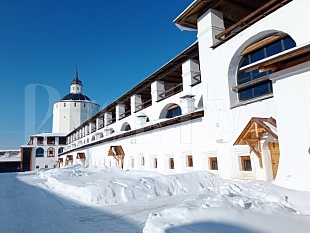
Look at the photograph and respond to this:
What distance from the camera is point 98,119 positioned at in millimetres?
31828

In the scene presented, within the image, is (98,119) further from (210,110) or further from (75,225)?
(75,225)

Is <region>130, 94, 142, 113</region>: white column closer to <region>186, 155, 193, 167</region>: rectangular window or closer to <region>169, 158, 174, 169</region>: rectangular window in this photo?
<region>169, 158, 174, 169</region>: rectangular window

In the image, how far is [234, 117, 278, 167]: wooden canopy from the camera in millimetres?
7309

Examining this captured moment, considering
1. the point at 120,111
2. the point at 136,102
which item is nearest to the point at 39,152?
the point at 120,111

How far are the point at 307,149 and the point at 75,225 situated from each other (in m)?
6.12

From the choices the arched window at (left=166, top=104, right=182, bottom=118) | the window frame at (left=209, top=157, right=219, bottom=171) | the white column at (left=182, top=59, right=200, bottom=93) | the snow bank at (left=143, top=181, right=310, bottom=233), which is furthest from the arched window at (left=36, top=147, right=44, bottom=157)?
the snow bank at (left=143, top=181, right=310, bottom=233)

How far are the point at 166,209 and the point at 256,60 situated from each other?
7074mm

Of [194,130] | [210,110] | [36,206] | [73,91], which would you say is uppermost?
[73,91]

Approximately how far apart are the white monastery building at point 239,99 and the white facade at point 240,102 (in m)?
0.03

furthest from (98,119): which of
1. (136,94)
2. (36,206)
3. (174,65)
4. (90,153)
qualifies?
(36,206)

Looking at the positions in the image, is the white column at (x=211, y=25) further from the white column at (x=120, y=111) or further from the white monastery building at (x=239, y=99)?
the white column at (x=120, y=111)

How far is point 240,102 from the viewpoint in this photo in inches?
373

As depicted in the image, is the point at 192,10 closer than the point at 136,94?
Yes

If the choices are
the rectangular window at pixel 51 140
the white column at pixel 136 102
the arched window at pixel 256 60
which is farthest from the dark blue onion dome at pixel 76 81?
the arched window at pixel 256 60
